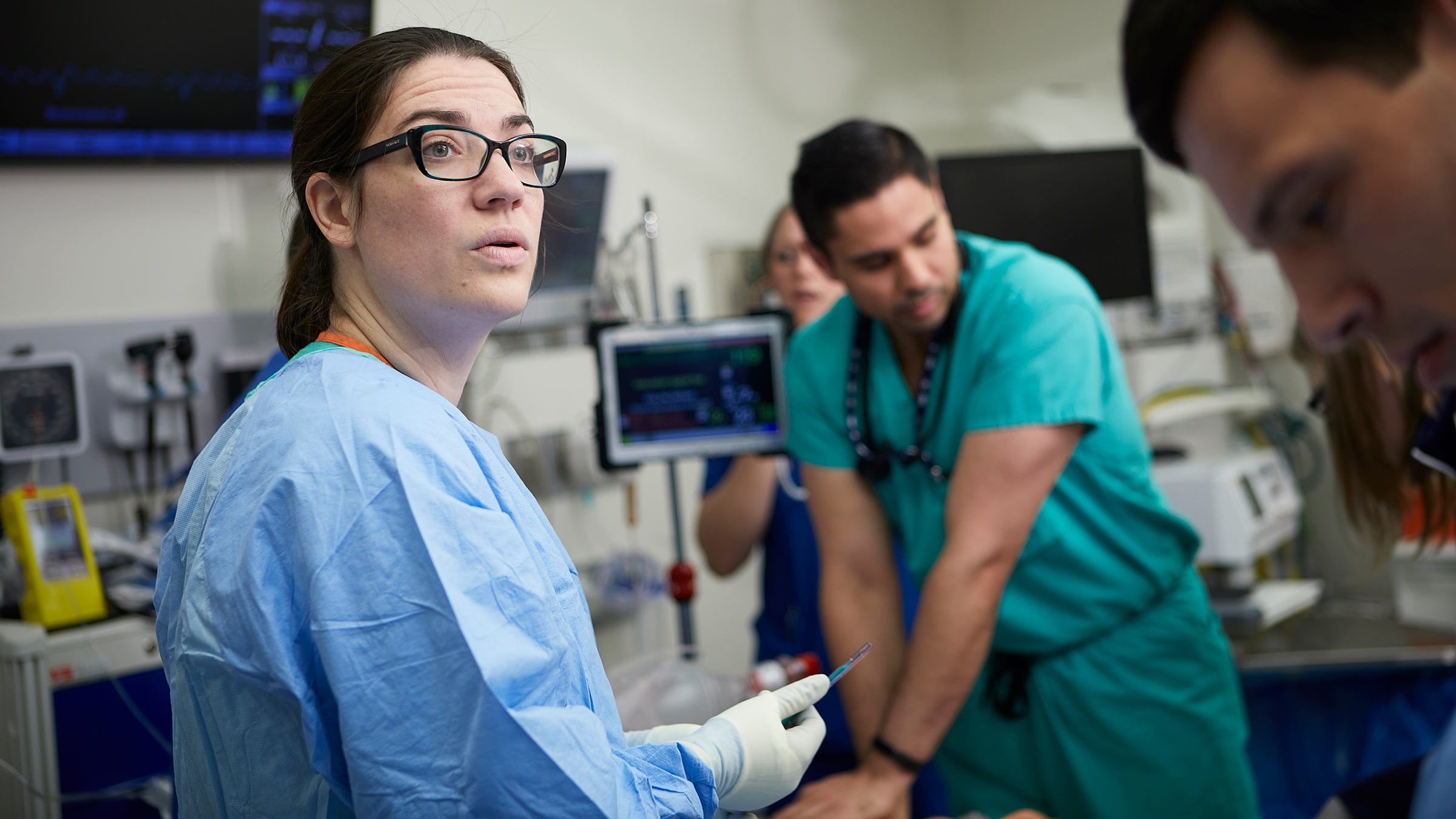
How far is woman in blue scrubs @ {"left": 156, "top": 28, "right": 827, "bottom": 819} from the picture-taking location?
0.68 m

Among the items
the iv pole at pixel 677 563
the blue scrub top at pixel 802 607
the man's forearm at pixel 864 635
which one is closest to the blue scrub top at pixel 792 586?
the blue scrub top at pixel 802 607

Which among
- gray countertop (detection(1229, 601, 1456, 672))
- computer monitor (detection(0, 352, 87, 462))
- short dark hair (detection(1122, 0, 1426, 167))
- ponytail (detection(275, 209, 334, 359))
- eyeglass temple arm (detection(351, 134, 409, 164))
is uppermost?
eyeglass temple arm (detection(351, 134, 409, 164))

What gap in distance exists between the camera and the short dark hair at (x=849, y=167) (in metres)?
1.58

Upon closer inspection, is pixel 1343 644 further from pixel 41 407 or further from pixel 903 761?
pixel 41 407

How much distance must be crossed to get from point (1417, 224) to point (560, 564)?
622mm

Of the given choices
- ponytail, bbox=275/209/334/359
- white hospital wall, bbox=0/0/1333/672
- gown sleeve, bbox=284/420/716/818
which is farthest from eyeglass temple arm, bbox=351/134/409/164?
white hospital wall, bbox=0/0/1333/672

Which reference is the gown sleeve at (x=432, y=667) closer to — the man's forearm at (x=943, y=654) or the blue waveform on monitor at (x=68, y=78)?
the man's forearm at (x=943, y=654)

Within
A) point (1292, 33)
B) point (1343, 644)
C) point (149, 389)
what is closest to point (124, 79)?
point (149, 389)

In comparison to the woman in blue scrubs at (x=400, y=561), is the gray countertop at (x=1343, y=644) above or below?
below

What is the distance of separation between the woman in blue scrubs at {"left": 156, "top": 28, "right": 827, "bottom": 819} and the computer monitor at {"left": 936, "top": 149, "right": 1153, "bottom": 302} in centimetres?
233

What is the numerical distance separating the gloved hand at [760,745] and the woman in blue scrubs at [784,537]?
1049 mm

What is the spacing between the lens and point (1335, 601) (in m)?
3.23

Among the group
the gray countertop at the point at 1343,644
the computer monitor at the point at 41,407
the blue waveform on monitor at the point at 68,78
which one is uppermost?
the blue waveform on monitor at the point at 68,78

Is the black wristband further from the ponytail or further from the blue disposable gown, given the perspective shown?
the ponytail
